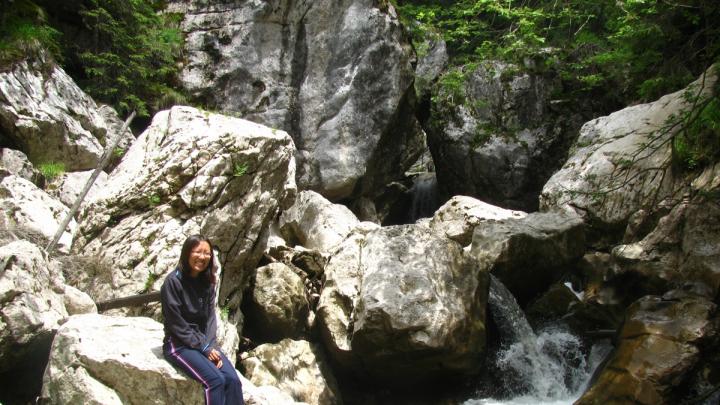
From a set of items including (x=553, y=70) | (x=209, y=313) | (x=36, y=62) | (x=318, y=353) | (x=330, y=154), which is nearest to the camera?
(x=209, y=313)

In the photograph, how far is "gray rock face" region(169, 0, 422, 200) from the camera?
15.8m

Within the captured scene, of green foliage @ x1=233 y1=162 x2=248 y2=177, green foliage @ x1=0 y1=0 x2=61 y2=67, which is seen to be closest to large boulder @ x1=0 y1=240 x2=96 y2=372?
green foliage @ x1=233 y1=162 x2=248 y2=177

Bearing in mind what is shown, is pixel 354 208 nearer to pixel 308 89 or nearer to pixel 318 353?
pixel 308 89

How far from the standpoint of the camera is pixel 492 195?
17.8 meters

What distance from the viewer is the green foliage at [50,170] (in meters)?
10.3

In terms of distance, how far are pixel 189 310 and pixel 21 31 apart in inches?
363

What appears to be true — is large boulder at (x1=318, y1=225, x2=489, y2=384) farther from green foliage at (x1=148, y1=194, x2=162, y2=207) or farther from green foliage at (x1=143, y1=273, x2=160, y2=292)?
green foliage at (x1=148, y1=194, x2=162, y2=207)

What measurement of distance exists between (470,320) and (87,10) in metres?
11.9

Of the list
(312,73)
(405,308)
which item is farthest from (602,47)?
(405,308)

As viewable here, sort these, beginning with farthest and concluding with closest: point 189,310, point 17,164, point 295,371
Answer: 1. point 17,164
2. point 295,371
3. point 189,310

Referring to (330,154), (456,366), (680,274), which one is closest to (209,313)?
(456,366)

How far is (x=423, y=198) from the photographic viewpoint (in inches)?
798

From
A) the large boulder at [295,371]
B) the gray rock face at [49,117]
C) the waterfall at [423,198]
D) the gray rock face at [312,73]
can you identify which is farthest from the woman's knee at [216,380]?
the waterfall at [423,198]

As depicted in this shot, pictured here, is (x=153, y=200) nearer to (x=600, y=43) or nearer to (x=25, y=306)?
(x=25, y=306)
